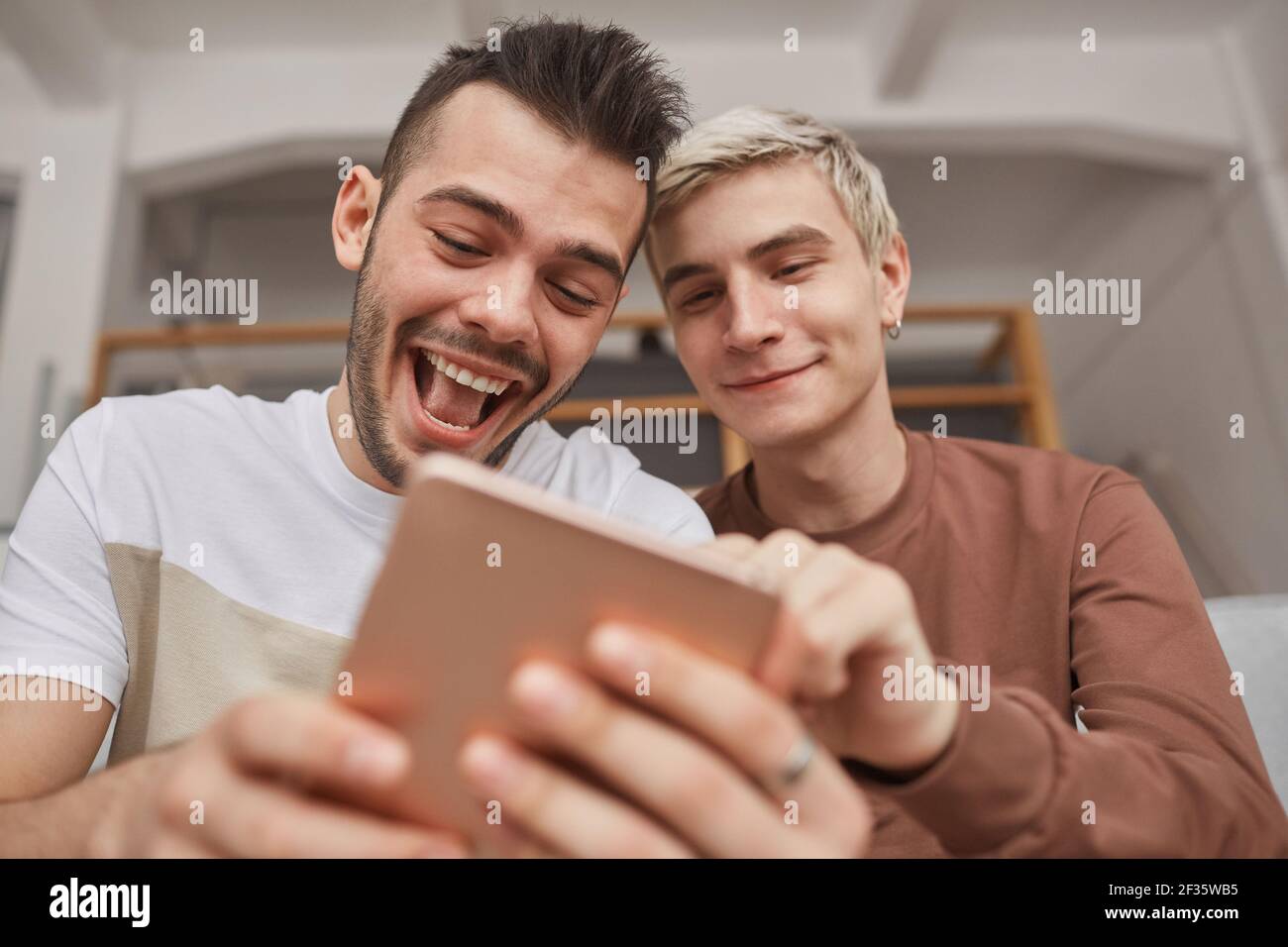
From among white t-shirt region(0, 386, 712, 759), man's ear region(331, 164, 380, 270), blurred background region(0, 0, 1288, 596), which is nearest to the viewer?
white t-shirt region(0, 386, 712, 759)

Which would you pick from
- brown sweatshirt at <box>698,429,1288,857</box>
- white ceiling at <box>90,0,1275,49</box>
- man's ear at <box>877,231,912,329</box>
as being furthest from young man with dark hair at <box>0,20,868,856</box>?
white ceiling at <box>90,0,1275,49</box>

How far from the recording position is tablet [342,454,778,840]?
1.14ft

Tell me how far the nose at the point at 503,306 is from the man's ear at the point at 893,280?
2.14 ft

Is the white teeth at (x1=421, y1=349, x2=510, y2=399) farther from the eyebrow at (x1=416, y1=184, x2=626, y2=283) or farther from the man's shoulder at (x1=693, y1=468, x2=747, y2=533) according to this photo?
the man's shoulder at (x1=693, y1=468, x2=747, y2=533)

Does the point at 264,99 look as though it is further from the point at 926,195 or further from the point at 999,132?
the point at 926,195

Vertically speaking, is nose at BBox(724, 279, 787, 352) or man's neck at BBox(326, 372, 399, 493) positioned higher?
nose at BBox(724, 279, 787, 352)

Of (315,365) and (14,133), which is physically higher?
(14,133)

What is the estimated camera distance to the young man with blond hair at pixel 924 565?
0.53 metres

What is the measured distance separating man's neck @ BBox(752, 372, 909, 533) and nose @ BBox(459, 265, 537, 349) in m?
0.42

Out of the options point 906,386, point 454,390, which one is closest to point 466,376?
point 454,390

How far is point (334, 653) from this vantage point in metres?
0.88

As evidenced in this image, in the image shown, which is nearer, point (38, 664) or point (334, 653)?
point (38, 664)
